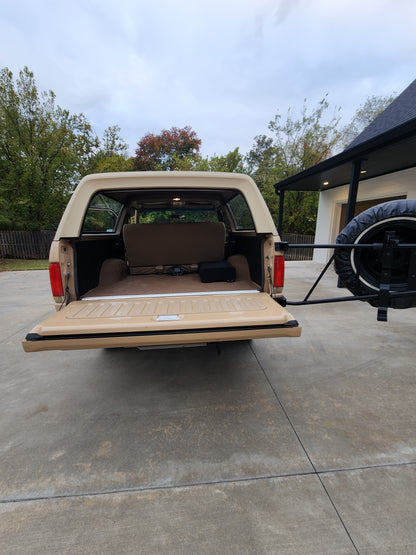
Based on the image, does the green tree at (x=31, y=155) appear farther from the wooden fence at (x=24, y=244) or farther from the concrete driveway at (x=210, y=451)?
the concrete driveway at (x=210, y=451)

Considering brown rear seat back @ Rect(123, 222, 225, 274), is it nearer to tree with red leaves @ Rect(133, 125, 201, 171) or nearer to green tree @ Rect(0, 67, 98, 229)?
green tree @ Rect(0, 67, 98, 229)

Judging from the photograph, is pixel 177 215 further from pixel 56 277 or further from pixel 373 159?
pixel 373 159

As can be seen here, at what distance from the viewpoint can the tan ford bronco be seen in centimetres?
179

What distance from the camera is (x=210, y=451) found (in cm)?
172

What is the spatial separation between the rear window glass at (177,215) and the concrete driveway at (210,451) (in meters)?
Result: 2.25

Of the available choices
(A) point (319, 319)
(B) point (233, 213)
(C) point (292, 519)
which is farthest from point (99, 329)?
(A) point (319, 319)

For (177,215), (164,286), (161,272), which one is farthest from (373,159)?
(164,286)

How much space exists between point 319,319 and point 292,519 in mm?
3206

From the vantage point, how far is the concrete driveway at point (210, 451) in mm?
1256

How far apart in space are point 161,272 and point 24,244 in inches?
531

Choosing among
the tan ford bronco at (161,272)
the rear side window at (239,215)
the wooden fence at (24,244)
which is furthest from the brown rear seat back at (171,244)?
the wooden fence at (24,244)

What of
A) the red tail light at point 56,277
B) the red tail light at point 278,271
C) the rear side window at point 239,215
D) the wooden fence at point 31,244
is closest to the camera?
the red tail light at point 56,277

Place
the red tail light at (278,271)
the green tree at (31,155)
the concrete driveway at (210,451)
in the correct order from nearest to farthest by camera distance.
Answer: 1. the concrete driveway at (210,451)
2. the red tail light at (278,271)
3. the green tree at (31,155)

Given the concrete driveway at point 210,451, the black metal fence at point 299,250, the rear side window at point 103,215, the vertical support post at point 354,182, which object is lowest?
the concrete driveway at point 210,451
